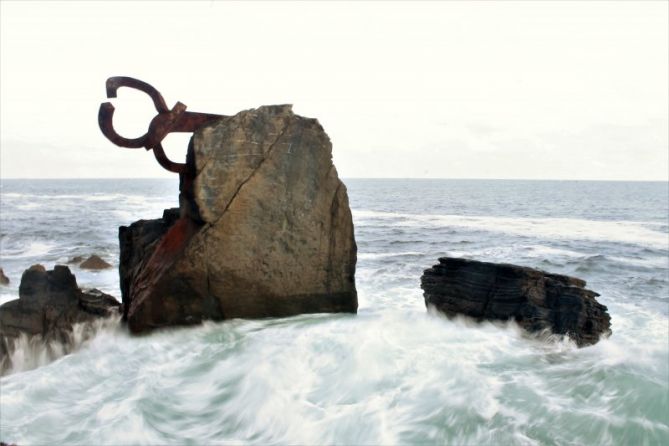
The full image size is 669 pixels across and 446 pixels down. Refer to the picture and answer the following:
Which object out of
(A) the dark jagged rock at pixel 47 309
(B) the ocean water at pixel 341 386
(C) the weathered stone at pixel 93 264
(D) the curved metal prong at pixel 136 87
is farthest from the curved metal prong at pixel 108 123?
(C) the weathered stone at pixel 93 264

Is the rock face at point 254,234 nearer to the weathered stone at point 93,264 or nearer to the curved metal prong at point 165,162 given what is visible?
the curved metal prong at point 165,162

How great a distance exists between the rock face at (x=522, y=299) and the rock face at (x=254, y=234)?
46.7 inches

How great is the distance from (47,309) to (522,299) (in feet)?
16.9

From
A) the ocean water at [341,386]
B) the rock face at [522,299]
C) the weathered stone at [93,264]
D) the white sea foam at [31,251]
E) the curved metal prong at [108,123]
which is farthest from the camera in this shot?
the white sea foam at [31,251]

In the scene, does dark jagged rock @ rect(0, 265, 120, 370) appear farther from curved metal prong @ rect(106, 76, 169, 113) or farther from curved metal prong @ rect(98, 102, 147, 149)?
curved metal prong @ rect(106, 76, 169, 113)

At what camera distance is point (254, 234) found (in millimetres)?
6469

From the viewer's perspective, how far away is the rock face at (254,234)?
6324mm

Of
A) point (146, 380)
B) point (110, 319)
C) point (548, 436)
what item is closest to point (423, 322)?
point (548, 436)

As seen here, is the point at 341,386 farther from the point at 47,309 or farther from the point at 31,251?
the point at 31,251

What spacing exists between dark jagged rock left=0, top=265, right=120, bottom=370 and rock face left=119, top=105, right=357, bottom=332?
48 cm

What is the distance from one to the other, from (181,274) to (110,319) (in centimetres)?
107

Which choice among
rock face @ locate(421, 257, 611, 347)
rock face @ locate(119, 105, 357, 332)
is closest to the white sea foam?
rock face @ locate(119, 105, 357, 332)

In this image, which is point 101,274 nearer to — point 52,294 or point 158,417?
point 52,294

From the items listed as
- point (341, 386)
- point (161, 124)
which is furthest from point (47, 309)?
→ point (341, 386)
